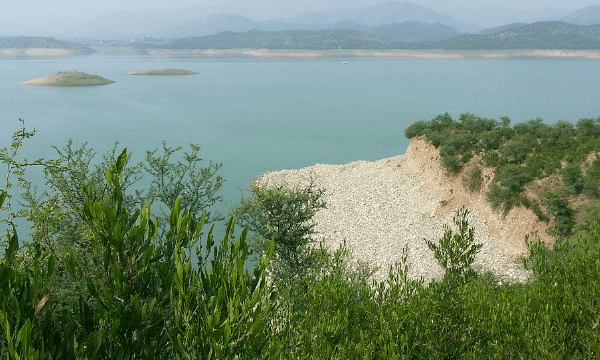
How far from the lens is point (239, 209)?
50.7 ft

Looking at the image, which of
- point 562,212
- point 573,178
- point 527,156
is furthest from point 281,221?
point 527,156

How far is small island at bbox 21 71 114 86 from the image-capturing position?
313 feet

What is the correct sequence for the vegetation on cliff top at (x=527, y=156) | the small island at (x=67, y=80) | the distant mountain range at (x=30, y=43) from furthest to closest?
the distant mountain range at (x=30, y=43) < the small island at (x=67, y=80) < the vegetation on cliff top at (x=527, y=156)

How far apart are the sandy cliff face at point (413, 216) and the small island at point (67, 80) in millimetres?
79133

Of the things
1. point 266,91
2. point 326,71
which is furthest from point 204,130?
point 326,71

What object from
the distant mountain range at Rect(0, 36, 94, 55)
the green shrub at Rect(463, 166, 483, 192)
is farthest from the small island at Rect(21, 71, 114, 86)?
the distant mountain range at Rect(0, 36, 94, 55)

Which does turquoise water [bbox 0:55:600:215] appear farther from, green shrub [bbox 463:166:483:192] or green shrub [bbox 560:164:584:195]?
green shrub [bbox 560:164:584:195]

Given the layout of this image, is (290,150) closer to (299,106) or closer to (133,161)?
(133,161)

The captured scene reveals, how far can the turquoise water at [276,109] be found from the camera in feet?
166

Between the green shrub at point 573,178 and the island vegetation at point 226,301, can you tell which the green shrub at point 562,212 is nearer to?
the green shrub at point 573,178

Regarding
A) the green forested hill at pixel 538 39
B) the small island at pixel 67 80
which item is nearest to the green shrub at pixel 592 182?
the small island at pixel 67 80

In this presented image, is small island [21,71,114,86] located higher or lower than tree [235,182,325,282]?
higher

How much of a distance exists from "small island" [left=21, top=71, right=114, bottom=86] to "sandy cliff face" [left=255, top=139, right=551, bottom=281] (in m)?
79.1

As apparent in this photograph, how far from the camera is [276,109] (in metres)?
75.7
